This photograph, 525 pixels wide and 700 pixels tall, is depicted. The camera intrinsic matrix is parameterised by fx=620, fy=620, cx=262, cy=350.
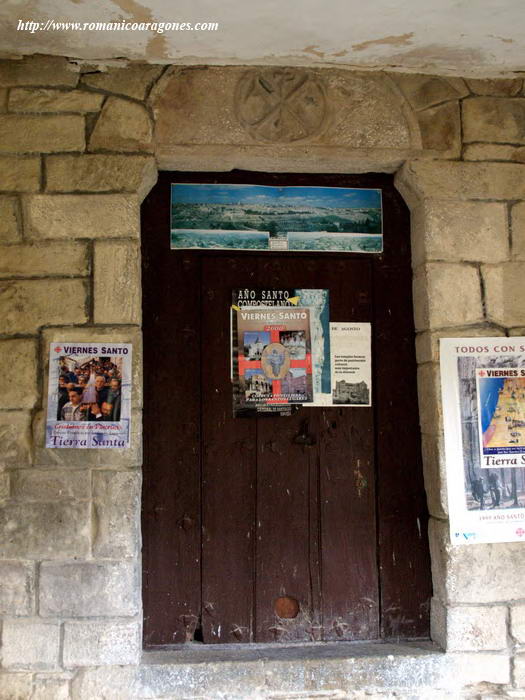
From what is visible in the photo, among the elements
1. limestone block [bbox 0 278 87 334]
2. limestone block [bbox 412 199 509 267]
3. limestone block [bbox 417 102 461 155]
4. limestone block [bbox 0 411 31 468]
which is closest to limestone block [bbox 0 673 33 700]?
limestone block [bbox 0 411 31 468]

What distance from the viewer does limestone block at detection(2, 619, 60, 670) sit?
2.26m

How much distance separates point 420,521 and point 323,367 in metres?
0.77

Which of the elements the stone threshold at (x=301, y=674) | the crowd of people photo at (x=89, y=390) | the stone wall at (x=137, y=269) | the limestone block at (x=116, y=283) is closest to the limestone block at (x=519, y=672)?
the stone wall at (x=137, y=269)

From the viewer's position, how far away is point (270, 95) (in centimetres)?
256

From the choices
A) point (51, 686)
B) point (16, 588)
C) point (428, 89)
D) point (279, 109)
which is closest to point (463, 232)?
point (428, 89)

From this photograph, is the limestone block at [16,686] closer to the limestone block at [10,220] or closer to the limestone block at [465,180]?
the limestone block at [10,220]

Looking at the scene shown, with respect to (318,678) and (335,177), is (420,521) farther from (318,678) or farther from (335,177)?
(335,177)

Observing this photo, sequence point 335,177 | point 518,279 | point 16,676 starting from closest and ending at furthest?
point 16,676 → point 518,279 → point 335,177

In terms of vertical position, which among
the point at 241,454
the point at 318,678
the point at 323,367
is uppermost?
the point at 323,367

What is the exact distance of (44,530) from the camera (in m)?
2.31

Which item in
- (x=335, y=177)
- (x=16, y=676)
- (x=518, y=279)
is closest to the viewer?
(x=16, y=676)

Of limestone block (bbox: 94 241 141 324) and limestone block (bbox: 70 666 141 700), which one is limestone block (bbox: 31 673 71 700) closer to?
limestone block (bbox: 70 666 141 700)

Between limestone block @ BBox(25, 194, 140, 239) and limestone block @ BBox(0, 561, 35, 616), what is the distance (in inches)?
49.4

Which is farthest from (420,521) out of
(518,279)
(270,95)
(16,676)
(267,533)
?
(270,95)
